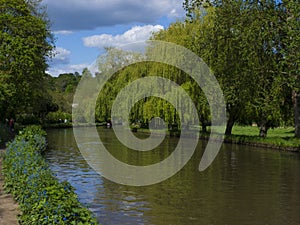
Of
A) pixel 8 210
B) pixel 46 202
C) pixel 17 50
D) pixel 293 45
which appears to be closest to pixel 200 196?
pixel 8 210

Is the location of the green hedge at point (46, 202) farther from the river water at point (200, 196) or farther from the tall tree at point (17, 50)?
the tall tree at point (17, 50)

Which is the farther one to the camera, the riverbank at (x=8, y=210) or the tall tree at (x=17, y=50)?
the tall tree at (x=17, y=50)

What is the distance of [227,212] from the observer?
1109 cm

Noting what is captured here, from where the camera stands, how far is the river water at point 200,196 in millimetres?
10555

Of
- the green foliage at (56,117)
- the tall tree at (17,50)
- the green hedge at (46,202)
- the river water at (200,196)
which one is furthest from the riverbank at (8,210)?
the green foliage at (56,117)

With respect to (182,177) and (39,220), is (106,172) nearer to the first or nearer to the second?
(182,177)

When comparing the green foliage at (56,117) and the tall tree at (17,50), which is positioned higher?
the tall tree at (17,50)

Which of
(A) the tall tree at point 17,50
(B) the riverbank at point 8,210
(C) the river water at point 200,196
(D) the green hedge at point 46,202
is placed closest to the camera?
(D) the green hedge at point 46,202

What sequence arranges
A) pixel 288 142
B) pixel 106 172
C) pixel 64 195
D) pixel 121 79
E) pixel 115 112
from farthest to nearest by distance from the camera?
pixel 115 112
pixel 121 79
pixel 288 142
pixel 106 172
pixel 64 195

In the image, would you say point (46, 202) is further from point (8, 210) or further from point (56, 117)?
point (56, 117)

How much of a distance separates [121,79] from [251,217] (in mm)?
43150

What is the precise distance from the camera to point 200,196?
1315cm

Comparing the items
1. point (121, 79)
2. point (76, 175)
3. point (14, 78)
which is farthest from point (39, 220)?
point (121, 79)

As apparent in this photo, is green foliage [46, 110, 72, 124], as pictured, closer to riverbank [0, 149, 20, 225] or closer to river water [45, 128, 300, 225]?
river water [45, 128, 300, 225]
